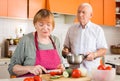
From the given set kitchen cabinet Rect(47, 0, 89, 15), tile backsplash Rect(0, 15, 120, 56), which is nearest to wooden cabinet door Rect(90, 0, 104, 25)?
kitchen cabinet Rect(47, 0, 89, 15)

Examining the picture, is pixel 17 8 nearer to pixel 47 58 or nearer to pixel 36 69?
pixel 47 58

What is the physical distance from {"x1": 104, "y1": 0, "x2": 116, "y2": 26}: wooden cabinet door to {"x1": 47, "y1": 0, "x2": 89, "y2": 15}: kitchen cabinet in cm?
78

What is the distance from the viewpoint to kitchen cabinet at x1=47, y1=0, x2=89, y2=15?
3.93 metres

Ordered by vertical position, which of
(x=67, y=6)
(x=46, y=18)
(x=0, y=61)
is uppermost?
(x=67, y=6)

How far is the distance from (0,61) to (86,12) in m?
1.42

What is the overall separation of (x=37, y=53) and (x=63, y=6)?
230cm

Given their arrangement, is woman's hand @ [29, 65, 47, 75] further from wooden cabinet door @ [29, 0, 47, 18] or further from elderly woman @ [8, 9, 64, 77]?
wooden cabinet door @ [29, 0, 47, 18]

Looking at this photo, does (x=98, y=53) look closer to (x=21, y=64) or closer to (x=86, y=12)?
(x=86, y=12)

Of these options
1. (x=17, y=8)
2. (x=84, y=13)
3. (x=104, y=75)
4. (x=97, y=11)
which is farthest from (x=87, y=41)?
(x=97, y=11)

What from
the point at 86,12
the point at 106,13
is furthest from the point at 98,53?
the point at 106,13

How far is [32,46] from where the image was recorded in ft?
6.27

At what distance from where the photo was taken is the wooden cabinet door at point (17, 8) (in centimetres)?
354

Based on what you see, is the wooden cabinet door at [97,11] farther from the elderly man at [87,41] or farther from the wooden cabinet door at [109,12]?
the elderly man at [87,41]

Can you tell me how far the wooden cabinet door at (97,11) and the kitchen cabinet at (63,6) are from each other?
44 centimetres
